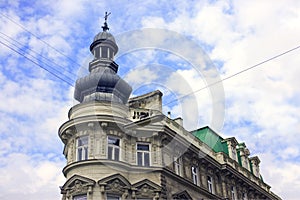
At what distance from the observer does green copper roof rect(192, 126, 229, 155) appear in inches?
1683

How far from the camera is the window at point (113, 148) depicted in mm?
30259

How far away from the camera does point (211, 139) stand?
4359 cm

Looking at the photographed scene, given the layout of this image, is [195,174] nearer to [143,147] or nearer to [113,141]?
[143,147]

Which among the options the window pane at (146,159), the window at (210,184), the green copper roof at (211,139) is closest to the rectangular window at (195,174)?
the window at (210,184)

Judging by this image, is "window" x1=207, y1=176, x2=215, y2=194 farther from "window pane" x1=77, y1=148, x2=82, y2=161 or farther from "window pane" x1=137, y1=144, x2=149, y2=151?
"window pane" x1=77, y1=148, x2=82, y2=161

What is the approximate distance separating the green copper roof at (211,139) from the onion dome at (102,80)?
34.4 ft

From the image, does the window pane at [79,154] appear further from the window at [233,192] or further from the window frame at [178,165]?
the window at [233,192]

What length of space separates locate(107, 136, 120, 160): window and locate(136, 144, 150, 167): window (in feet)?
5.73

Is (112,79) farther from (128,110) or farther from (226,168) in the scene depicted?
(226,168)

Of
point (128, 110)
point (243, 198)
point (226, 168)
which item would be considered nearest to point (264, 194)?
point (243, 198)

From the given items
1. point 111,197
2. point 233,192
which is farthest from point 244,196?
point 111,197

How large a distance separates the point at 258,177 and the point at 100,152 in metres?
27.1

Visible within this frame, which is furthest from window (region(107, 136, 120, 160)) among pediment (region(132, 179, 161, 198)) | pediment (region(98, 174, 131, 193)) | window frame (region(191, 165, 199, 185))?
window frame (region(191, 165, 199, 185))

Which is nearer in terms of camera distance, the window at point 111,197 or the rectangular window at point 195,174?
the window at point 111,197
